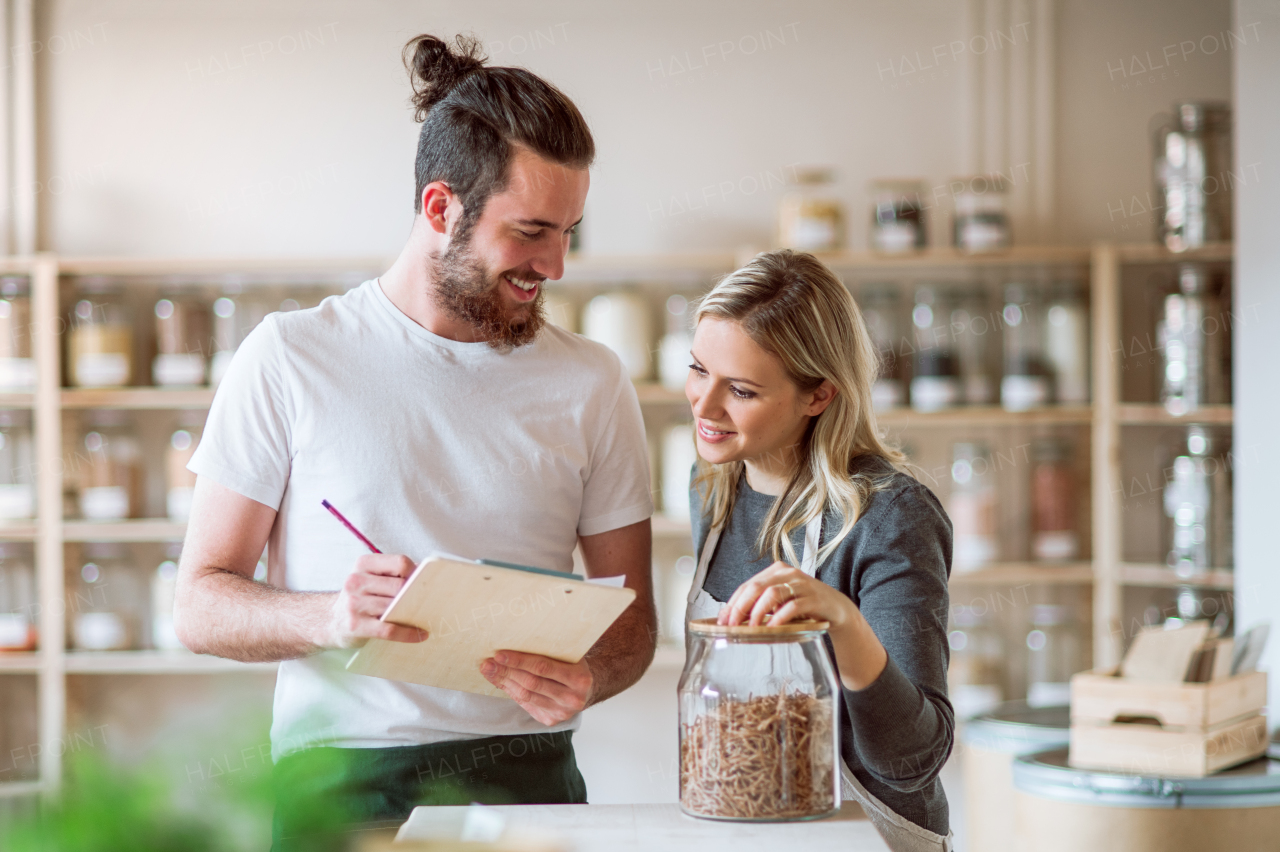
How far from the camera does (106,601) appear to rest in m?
2.72

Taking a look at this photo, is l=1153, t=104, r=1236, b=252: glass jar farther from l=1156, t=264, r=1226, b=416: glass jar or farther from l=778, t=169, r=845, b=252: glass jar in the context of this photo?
l=778, t=169, r=845, b=252: glass jar

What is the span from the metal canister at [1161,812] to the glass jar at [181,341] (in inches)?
81.6

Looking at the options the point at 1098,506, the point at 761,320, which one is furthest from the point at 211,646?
the point at 1098,506

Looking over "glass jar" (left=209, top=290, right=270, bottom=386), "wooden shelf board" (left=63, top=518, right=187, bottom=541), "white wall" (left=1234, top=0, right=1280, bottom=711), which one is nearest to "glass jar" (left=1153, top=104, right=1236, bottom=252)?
"white wall" (left=1234, top=0, right=1280, bottom=711)

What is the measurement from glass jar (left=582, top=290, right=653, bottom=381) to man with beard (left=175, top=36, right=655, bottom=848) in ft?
4.45

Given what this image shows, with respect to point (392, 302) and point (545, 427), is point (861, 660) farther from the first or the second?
point (392, 302)

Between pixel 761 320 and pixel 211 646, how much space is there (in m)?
0.69

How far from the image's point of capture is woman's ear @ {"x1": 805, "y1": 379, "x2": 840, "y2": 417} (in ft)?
4.17

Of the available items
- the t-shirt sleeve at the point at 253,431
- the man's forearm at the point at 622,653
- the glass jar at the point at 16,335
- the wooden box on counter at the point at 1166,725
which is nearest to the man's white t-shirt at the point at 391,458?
the t-shirt sleeve at the point at 253,431

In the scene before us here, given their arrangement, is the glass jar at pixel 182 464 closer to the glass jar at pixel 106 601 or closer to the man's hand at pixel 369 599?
the glass jar at pixel 106 601

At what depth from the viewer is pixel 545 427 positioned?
1.30 m

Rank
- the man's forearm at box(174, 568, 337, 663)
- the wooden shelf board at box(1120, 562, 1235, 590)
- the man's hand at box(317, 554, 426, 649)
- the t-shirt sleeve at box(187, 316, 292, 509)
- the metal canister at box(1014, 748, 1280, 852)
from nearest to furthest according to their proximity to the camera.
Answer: the man's hand at box(317, 554, 426, 649)
the man's forearm at box(174, 568, 337, 663)
the t-shirt sleeve at box(187, 316, 292, 509)
the metal canister at box(1014, 748, 1280, 852)
the wooden shelf board at box(1120, 562, 1235, 590)

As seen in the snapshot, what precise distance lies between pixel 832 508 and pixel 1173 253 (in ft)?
5.91

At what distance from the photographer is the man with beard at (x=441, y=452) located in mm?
1202
